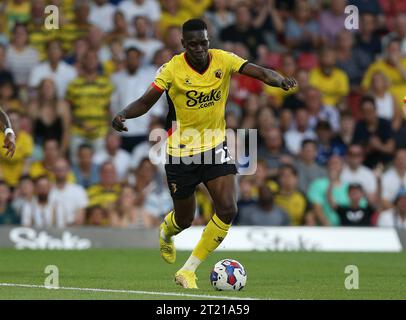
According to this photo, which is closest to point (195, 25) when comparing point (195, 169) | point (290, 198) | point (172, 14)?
point (195, 169)

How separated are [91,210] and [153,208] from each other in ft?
3.64

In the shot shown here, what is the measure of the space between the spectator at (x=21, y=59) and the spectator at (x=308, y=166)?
18.4 ft

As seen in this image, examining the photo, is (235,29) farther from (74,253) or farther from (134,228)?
(74,253)

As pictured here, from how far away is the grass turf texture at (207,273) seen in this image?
12672mm

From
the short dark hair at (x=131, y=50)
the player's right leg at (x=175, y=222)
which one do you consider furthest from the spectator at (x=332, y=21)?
the player's right leg at (x=175, y=222)

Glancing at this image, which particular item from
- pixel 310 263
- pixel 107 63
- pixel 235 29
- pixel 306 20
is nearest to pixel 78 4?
pixel 107 63

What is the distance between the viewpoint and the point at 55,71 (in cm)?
2323

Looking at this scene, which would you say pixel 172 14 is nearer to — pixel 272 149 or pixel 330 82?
pixel 330 82

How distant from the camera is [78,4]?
24.4 m

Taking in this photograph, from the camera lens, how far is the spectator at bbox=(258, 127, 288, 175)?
73.6ft

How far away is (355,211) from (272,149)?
2086mm

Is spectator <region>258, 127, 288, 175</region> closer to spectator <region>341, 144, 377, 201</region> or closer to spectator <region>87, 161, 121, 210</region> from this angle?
spectator <region>341, 144, 377, 201</region>

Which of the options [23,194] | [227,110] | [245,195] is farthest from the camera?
A: [227,110]

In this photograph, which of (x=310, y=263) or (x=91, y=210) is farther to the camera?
(x=91, y=210)
